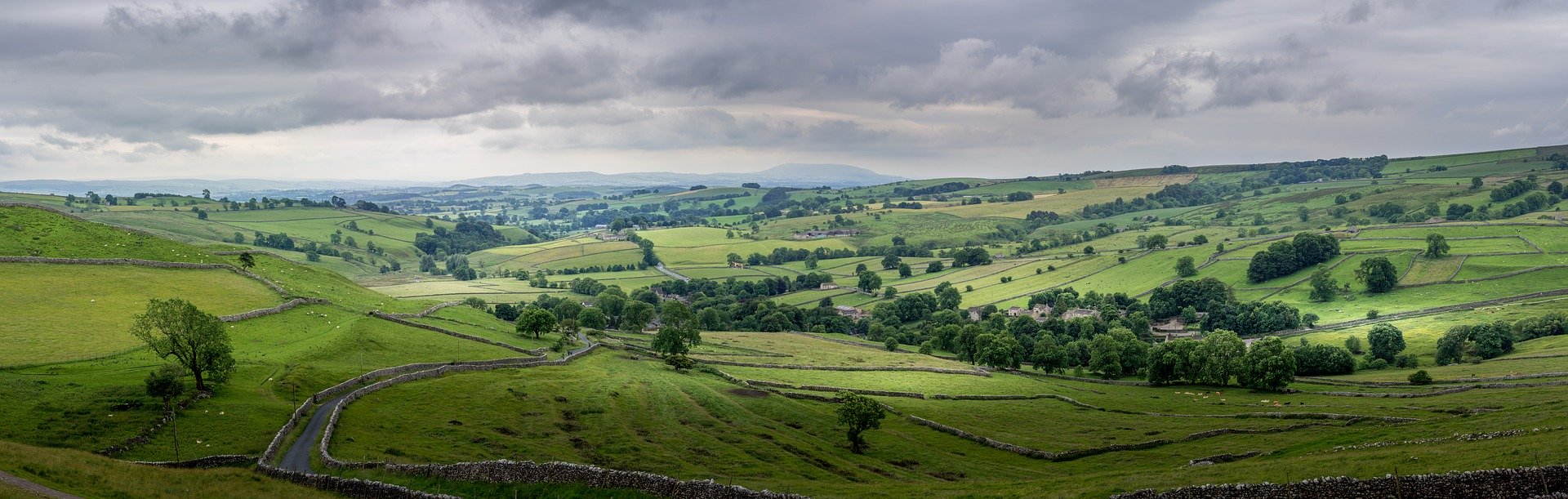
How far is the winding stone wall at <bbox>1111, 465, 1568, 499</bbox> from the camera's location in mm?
32531

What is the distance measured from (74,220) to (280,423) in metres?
84.5

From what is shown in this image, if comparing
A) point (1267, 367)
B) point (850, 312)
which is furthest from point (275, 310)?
point (850, 312)

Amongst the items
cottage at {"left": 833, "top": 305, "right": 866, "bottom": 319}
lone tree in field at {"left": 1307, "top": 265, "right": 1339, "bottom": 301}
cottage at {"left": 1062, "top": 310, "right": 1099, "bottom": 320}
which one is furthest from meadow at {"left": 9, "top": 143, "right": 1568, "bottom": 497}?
cottage at {"left": 833, "top": 305, "right": 866, "bottom": 319}

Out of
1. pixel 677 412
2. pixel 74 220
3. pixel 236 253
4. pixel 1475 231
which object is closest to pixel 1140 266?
pixel 1475 231

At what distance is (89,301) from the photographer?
82.9 metres

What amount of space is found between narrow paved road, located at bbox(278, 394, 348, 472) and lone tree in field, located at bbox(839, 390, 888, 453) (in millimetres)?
33855

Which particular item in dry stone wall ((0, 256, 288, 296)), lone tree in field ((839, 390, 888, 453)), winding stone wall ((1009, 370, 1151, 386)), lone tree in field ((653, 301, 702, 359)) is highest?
dry stone wall ((0, 256, 288, 296))

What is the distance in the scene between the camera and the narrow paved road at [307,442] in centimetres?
4912

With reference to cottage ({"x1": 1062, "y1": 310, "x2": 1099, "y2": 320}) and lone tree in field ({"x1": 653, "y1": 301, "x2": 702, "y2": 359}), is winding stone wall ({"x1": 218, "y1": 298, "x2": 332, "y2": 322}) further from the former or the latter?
cottage ({"x1": 1062, "y1": 310, "x2": 1099, "y2": 320})

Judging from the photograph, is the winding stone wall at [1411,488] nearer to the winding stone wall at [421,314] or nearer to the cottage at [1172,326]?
the winding stone wall at [421,314]

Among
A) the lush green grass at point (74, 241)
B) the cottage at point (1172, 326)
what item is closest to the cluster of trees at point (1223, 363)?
the cottage at point (1172, 326)

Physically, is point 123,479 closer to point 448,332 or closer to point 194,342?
point 194,342

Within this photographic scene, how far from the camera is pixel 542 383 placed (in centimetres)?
7450

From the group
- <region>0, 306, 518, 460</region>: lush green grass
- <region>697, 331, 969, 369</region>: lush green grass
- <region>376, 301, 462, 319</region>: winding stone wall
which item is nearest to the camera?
<region>0, 306, 518, 460</region>: lush green grass
